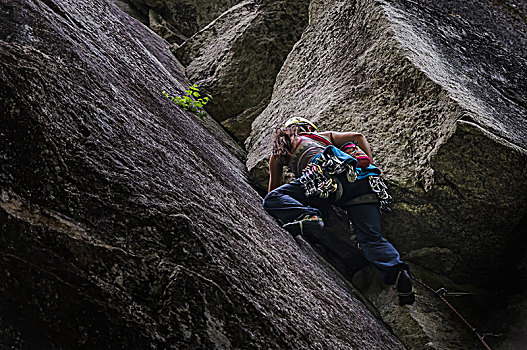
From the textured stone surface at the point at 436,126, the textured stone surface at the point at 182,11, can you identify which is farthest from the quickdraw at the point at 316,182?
the textured stone surface at the point at 182,11

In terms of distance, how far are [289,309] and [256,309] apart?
1.17 ft

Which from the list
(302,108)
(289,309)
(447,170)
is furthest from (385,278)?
(302,108)

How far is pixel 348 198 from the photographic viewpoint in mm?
4215

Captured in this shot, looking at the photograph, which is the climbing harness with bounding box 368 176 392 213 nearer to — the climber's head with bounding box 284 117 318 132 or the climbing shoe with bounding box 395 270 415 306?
the climbing shoe with bounding box 395 270 415 306

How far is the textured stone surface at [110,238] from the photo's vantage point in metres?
1.88

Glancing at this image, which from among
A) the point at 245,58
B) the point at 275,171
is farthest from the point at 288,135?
the point at 245,58

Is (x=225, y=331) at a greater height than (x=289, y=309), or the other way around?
(x=289, y=309)

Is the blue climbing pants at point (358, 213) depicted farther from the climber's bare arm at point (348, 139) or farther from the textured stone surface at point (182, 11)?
the textured stone surface at point (182, 11)

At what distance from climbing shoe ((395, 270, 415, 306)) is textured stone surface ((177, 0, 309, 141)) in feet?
14.4

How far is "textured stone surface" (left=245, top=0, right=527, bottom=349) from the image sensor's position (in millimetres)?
3918

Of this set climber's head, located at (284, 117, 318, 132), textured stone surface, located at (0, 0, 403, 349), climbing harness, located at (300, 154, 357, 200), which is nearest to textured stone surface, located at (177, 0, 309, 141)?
climber's head, located at (284, 117, 318, 132)

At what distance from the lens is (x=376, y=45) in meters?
4.98

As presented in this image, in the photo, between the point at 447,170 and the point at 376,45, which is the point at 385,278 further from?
the point at 376,45

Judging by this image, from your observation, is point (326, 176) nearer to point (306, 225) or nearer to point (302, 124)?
point (306, 225)
